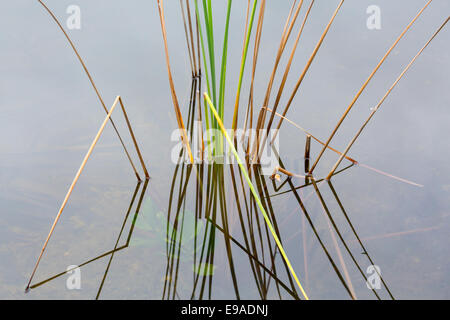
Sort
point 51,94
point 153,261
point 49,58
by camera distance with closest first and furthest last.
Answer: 1. point 153,261
2. point 51,94
3. point 49,58

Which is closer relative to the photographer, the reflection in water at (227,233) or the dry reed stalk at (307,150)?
the reflection in water at (227,233)

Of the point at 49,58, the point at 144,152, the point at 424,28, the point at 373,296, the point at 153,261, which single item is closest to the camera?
the point at 373,296

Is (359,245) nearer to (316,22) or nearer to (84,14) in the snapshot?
(316,22)

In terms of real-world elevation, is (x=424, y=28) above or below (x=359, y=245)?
above

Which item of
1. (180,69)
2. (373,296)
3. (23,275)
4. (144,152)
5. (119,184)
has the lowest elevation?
(373,296)

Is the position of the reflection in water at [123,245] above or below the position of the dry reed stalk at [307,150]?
below

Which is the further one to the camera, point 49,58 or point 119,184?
point 49,58

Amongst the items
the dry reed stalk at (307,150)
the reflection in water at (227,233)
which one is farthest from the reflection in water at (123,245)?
the dry reed stalk at (307,150)

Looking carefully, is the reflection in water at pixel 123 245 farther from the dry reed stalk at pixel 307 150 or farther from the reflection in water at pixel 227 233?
the dry reed stalk at pixel 307 150

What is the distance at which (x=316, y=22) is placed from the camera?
2.43 m

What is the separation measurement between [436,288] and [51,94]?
1.81m

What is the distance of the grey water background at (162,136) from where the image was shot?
45.6 inches

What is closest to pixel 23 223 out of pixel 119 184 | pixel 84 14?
pixel 119 184

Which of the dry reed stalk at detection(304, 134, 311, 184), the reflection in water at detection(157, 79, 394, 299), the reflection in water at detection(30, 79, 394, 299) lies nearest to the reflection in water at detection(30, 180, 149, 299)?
the reflection in water at detection(30, 79, 394, 299)
